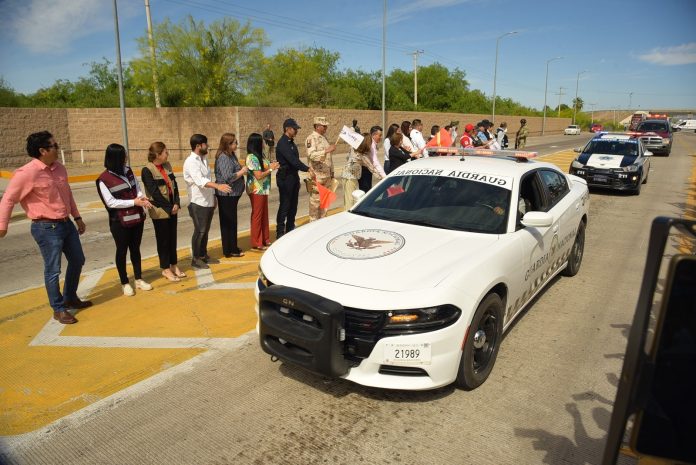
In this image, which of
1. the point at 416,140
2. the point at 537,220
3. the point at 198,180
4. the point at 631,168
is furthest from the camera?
the point at 631,168

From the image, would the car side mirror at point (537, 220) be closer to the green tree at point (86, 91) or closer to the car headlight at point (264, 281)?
the car headlight at point (264, 281)

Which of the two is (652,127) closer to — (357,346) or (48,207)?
(357,346)

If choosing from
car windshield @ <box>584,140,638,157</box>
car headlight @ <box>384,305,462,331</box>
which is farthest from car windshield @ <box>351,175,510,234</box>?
car windshield @ <box>584,140,638,157</box>

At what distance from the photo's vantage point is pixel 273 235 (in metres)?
8.67

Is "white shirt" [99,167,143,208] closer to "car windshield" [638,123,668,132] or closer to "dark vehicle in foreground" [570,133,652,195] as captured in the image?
"dark vehicle in foreground" [570,133,652,195]

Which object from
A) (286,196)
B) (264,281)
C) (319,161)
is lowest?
(264,281)

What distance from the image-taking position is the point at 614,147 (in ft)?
46.6

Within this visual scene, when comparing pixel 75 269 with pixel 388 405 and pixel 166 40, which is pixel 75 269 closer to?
pixel 388 405

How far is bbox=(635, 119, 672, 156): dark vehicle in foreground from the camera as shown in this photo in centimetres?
2606

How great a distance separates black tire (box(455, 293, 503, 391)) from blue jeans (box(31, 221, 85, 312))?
12.9 feet

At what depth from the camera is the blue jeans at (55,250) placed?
4762 mm

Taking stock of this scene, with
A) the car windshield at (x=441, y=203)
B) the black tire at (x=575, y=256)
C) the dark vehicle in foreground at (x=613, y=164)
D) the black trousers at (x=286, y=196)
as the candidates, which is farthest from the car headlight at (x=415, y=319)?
the dark vehicle in foreground at (x=613, y=164)

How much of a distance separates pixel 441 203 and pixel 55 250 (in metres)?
3.79

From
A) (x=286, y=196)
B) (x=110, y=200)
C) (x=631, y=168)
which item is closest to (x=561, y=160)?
(x=631, y=168)
